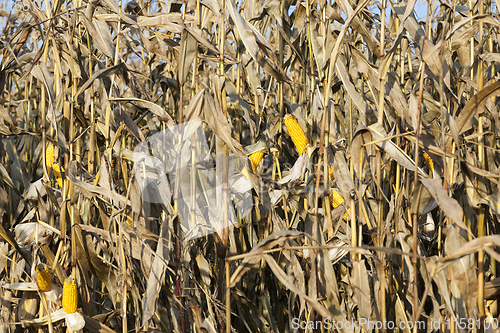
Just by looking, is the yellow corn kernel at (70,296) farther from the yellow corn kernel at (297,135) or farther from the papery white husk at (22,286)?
the yellow corn kernel at (297,135)

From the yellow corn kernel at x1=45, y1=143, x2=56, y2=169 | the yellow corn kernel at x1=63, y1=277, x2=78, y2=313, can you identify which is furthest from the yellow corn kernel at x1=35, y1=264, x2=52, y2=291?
the yellow corn kernel at x1=45, y1=143, x2=56, y2=169

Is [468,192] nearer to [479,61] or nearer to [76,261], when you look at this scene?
[479,61]

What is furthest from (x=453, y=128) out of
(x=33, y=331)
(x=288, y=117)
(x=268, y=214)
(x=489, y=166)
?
(x=33, y=331)

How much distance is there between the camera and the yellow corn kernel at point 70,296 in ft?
5.41

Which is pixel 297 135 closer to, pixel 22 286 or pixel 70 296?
pixel 70 296

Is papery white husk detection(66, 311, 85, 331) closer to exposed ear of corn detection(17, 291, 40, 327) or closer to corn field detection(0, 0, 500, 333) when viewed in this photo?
corn field detection(0, 0, 500, 333)

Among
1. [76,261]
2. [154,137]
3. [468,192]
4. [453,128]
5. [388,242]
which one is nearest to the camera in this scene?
[453,128]

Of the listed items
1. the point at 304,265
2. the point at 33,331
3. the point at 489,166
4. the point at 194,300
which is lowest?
the point at 33,331

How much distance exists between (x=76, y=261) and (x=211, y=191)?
68cm

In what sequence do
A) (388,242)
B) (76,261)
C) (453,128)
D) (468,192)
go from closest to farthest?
(453,128), (468,192), (388,242), (76,261)

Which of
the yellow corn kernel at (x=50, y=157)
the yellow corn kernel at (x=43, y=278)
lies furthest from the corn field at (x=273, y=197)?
the yellow corn kernel at (x=50, y=157)

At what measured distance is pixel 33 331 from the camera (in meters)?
1.88

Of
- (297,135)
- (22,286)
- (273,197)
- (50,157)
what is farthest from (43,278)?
(297,135)

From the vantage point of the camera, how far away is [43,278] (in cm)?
172
